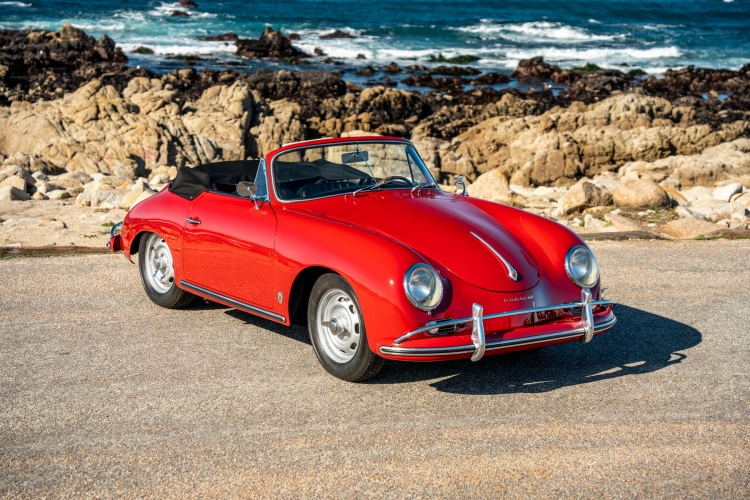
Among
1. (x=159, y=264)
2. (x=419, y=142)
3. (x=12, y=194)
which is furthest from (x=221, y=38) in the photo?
(x=159, y=264)

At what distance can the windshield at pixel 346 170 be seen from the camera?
21.8ft

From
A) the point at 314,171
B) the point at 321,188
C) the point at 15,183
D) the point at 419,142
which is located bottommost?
the point at 419,142

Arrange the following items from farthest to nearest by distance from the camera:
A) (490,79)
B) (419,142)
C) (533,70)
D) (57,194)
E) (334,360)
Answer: (533,70), (490,79), (419,142), (57,194), (334,360)

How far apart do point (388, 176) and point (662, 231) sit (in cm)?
547

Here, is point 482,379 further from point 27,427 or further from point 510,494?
point 27,427

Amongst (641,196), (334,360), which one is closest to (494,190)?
(641,196)

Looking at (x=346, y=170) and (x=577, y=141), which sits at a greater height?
(x=346, y=170)

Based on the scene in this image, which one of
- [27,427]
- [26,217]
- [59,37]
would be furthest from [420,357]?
[59,37]

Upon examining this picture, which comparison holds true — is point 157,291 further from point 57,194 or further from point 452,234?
point 57,194

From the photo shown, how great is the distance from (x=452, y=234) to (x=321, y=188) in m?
1.24

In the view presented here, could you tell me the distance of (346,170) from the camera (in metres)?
6.90

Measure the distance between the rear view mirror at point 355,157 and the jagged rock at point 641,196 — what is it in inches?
262

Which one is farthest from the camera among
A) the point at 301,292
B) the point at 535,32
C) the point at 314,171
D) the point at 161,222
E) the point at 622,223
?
the point at 535,32

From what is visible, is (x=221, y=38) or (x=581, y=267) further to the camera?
(x=221, y=38)
